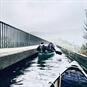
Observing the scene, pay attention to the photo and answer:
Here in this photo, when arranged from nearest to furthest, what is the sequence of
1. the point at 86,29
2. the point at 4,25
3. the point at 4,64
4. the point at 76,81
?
1. the point at 76,81
2. the point at 4,64
3. the point at 4,25
4. the point at 86,29

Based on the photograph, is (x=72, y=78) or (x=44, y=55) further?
(x=44, y=55)

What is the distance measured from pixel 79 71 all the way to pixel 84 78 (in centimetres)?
48

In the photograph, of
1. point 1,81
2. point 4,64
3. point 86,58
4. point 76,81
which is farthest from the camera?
point 86,58

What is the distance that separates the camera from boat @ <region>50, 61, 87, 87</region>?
40.0 ft

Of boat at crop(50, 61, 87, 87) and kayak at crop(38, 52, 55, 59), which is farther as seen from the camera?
kayak at crop(38, 52, 55, 59)

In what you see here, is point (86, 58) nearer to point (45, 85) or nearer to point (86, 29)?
point (45, 85)

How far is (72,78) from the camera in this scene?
12508mm

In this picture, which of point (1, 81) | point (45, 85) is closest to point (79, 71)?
point (45, 85)

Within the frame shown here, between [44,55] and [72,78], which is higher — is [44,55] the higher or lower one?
the lower one

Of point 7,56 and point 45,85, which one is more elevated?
point 7,56

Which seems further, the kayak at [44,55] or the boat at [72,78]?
the kayak at [44,55]

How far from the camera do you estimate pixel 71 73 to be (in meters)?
12.8

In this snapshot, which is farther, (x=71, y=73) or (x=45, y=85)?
(x=45, y=85)

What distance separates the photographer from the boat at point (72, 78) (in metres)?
12.2
